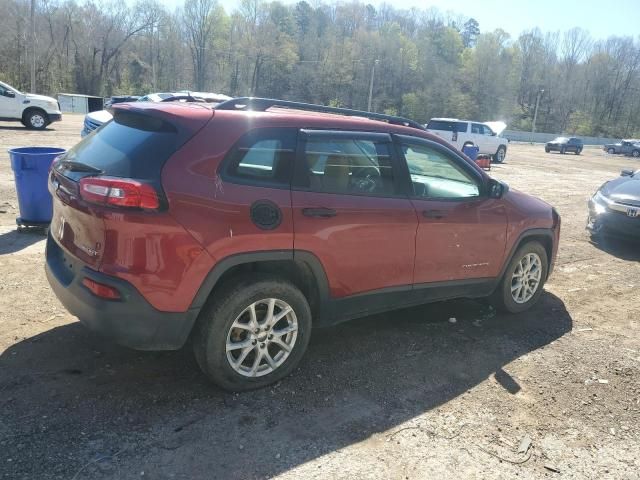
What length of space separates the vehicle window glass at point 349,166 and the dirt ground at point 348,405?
4.10 ft

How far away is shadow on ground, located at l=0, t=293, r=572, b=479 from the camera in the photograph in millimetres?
2582

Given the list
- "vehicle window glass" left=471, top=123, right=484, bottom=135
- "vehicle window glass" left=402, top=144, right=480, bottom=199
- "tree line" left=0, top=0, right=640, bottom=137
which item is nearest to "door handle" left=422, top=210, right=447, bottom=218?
"vehicle window glass" left=402, top=144, right=480, bottom=199

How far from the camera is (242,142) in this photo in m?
3.03

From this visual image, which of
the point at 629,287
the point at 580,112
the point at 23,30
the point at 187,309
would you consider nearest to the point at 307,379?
the point at 187,309

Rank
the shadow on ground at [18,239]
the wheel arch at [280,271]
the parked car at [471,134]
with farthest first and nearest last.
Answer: the parked car at [471,134]
the shadow on ground at [18,239]
the wheel arch at [280,271]

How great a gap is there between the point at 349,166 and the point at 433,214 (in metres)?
0.78

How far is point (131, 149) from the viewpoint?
2.91 m

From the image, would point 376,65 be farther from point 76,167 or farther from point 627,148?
point 76,167

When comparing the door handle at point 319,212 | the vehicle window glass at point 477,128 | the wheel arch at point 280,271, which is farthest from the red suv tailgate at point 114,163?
the vehicle window glass at point 477,128

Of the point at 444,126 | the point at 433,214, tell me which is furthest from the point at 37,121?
the point at 433,214

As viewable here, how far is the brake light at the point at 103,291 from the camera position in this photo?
2725 millimetres

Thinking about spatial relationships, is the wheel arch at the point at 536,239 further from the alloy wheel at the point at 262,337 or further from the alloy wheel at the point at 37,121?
the alloy wheel at the point at 37,121

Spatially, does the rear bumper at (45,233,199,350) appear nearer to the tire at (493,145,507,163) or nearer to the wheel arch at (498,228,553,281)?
the wheel arch at (498,228,553,281)

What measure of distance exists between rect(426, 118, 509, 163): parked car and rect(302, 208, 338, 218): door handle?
67.3ft
